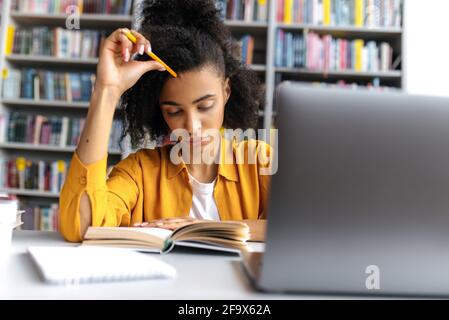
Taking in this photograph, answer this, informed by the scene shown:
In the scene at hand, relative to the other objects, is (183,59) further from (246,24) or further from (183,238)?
(246,24)

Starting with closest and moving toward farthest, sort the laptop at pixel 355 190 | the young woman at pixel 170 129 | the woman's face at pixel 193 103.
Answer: the laptop at pixel 355 190 → the young woman at pixel 170 129 → the woman's face at pixel 193 103

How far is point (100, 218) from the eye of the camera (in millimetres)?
941

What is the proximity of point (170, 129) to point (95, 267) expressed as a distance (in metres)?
0.86

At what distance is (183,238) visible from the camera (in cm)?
74

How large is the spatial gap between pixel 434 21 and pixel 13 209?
9.11 feet

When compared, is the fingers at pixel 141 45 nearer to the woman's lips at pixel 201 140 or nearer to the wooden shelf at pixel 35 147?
the woman's lips at pixel 201 140

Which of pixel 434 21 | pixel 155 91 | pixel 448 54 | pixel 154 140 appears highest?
pixel 434 21

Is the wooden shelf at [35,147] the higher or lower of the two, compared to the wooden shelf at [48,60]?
lower

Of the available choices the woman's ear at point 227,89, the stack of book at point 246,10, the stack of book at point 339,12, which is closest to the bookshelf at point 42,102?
the stack of book at point 246,10

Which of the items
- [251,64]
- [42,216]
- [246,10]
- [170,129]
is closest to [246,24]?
[246,10]

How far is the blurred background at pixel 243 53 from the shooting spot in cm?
258

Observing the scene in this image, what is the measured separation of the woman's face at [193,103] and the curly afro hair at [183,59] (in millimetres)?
50
